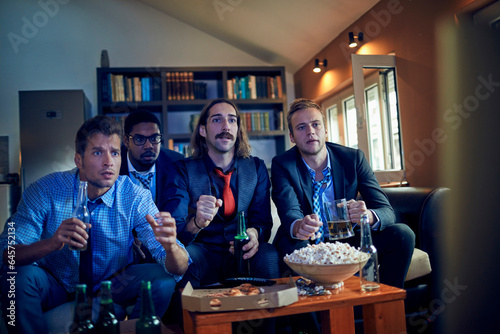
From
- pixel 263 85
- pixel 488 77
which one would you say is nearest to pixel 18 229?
pixel 488 77

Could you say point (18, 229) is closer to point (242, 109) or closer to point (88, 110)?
point (88, 110)

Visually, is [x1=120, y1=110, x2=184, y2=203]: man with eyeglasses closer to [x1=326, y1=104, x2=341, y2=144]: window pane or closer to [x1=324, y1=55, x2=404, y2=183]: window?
[x1=324, y1=55, x2=404, y2=183]: window

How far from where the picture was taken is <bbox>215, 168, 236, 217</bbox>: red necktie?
2.16 m

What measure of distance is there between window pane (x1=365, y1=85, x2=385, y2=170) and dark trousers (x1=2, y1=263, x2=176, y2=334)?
248cm

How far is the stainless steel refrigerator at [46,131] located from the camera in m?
4.22

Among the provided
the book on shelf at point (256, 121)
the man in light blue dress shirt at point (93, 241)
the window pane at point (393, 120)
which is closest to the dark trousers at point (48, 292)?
the man in light blue dress shirt at point (93, 241)

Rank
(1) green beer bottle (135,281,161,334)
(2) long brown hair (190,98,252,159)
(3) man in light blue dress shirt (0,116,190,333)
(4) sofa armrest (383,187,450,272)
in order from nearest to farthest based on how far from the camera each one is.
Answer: (1) green beer bottle (135,281,161,334), (3) man in light blue dress shirt (0,116,190,333), (4) sofa armrest (383,187,450,272), (2) long brown hair (190,98,252,159)

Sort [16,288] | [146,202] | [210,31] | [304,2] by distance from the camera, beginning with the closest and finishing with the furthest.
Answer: [16,288], [146,202], [304,2], [210,31]

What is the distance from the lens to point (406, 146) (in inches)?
Result: 129

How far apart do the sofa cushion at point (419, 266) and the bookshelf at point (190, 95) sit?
9.84 feet

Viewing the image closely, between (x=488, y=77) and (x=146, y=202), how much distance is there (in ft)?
7.33

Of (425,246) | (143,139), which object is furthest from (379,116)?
(143,139)

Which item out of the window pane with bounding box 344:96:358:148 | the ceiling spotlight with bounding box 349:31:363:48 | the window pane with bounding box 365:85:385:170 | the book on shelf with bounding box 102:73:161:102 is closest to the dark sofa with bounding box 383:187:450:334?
the window pane with bounding box 365:85:385:170

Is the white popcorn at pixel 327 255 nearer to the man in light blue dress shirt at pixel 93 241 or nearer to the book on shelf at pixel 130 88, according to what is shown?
the man in light blue dress shirt at pixel 93 241
